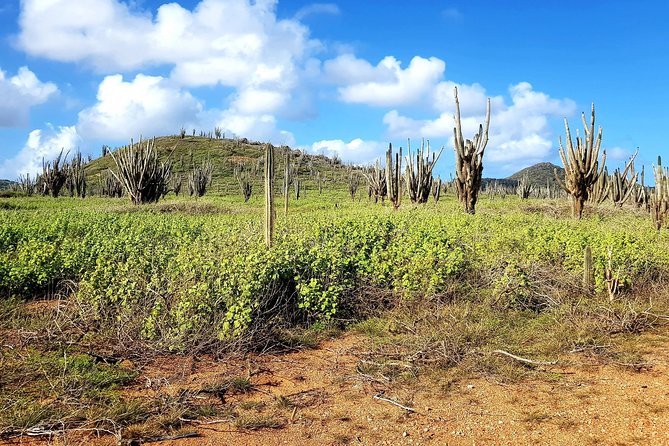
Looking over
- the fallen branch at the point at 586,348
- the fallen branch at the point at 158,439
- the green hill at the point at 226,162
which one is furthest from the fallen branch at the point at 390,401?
the green hill at the point at 226,162

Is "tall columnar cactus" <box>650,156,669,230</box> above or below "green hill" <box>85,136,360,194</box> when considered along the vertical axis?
below

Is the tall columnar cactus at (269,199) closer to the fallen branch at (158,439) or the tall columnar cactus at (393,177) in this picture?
the fallen branch at (158,439)

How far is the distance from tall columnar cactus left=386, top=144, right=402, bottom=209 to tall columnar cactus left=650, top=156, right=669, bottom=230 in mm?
9347

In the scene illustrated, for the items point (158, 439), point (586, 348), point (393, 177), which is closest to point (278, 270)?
point (158, 439)

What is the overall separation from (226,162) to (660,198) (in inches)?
2098

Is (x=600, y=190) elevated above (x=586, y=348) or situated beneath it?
elevated above

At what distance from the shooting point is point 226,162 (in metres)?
61.8

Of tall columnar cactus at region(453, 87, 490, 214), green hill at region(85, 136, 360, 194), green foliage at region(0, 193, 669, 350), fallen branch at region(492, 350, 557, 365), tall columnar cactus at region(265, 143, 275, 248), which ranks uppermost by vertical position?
green hill at region(85, 136, 360, 194)

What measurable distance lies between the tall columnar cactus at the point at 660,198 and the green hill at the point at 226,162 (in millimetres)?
39028

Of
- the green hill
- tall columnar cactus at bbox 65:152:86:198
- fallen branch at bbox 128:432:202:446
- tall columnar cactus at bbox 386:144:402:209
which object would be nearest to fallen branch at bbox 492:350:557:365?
fallen branch at bbox 128:432:202:446

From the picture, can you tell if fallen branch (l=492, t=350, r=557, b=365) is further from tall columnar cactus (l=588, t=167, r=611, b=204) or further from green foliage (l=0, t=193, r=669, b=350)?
tall columnar cactus (l=588, t=167, r=611, b=204)

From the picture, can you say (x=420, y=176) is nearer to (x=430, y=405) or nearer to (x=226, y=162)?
(x=430, y=405)

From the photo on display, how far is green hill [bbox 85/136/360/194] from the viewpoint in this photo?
55.4m

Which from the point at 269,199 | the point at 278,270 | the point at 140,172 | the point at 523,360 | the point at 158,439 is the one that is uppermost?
the point at 140,172
